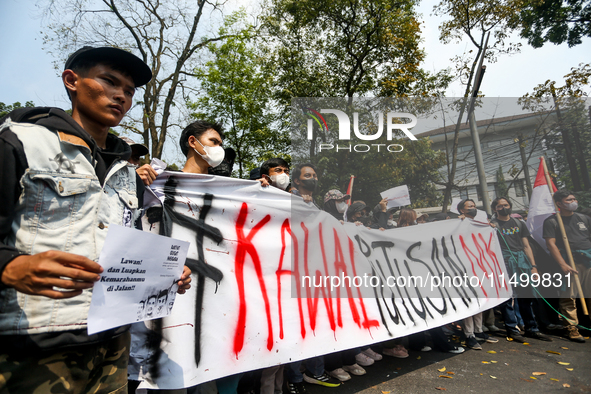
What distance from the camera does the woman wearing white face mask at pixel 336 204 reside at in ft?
13.7

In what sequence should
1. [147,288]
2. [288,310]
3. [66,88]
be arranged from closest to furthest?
[147,288]
[66,88]
[288,310]

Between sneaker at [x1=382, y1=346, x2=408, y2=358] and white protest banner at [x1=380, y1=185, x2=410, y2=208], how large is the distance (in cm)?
196

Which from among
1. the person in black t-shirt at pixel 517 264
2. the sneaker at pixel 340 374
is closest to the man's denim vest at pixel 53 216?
the sneaker at pixel 340 374

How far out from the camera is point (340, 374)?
3.21m

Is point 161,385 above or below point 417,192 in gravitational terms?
below

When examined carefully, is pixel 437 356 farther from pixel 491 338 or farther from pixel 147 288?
pixel 147 288

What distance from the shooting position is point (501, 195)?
18.1ft

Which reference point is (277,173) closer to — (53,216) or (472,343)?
(53,216)

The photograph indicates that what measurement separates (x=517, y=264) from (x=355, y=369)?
10.1ft

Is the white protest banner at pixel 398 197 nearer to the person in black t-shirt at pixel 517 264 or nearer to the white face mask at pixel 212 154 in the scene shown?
the person in black t-shirt at pixel 517 264

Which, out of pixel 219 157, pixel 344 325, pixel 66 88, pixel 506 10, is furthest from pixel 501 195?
pixel 506 10

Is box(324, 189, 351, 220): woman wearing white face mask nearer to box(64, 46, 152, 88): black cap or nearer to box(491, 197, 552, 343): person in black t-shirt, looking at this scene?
box(491, 197, 552, 343): person in black t-shirt

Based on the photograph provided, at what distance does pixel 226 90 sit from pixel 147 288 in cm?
1298

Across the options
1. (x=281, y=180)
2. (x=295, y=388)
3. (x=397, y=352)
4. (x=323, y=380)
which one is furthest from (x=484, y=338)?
(x=281, y=180)
